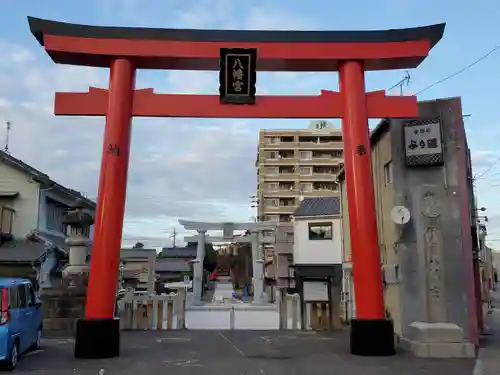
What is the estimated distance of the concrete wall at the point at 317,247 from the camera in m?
29.6

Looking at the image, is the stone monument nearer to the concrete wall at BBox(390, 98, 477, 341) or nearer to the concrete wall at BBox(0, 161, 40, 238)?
the concrete wall at BBox(0, 161, 40, 238)

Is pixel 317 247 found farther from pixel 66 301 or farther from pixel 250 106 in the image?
pixel 250 106

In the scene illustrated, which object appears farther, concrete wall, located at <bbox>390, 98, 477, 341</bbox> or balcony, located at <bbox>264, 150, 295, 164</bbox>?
balcony, located at <bbox>264, 150, 295, 164</bbox>

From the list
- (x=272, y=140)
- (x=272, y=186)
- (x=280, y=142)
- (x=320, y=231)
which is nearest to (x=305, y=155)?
(x=280, y=142)

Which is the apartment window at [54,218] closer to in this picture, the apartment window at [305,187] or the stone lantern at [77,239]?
the stone lantern at [77,239]

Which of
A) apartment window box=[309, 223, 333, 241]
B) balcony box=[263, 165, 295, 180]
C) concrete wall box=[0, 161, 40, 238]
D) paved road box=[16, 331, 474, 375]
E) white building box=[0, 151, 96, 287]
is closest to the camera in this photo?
paved road box=[16, 331, 474, 375]

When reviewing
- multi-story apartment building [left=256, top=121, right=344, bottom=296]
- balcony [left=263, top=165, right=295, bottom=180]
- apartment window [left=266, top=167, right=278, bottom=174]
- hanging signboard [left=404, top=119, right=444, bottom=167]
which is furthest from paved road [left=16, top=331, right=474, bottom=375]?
apartment window [left=266, top=167, right=278, bottom=174]

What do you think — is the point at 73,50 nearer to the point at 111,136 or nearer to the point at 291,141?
the point at 111,136

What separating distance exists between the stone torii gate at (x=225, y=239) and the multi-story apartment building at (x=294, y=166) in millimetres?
35555

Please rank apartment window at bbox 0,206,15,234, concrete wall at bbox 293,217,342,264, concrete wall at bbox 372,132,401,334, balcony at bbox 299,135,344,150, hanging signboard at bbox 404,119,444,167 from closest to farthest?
hanging signboard at bbox 404,119,444,167, concrete wall at bbox 372,132,401,334, apartment window at bbox 0,206,15,234, concrete wall at bbox 293,217,342,264, balcony at bbox 299,135,344,150

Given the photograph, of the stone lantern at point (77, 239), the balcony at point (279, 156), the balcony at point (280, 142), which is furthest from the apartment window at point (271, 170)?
the stone lantern at point (77, 239)

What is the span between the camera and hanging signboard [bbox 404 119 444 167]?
13.5m

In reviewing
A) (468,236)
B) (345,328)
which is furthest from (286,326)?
(468,236)

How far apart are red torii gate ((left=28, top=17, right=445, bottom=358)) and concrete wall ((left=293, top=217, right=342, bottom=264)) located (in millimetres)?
16970
